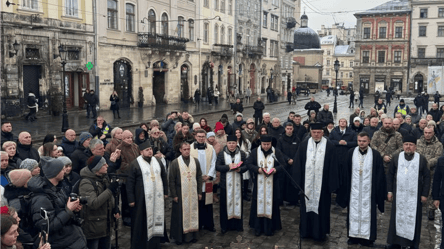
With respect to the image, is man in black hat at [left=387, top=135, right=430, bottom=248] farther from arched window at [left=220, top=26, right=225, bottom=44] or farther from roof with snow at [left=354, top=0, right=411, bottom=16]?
roof with snow at [left=354, top=0, right=411, bottom=16]

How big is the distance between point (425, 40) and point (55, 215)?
68.0m

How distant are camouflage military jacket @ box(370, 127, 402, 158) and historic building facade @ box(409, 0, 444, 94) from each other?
5879 cm

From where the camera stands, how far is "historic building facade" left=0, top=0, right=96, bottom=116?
22.4 metres

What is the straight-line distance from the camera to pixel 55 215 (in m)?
4.79

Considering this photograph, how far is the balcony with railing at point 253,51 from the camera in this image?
50.2 meters

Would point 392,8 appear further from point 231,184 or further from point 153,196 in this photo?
point 153,196

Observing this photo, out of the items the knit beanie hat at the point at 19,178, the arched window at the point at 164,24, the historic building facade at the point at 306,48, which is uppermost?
the historic building facade at the point at 306,48

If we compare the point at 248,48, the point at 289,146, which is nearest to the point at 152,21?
the point at 248,48

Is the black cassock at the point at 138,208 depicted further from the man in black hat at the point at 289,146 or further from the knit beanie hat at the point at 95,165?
the man in black hat at the point at 289,146

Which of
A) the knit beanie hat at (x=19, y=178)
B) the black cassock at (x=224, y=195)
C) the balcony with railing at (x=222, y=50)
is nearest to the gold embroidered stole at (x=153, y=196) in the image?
the black cassock at (x=224, y=195)

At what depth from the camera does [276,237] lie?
7875 millimetres

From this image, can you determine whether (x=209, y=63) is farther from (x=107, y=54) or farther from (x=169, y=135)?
(x=169, y=135)

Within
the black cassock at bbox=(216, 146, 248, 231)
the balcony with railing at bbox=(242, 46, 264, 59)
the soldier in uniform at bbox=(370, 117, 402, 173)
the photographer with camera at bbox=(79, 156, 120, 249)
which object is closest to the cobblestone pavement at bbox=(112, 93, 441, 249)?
the black cassock at bbox=(216, 146, 248, 231)

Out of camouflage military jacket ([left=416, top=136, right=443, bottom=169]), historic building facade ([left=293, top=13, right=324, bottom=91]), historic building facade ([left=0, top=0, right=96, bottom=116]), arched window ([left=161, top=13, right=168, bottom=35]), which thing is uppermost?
historic building facade ([left=293, top=13, right=324, bottom=91])
